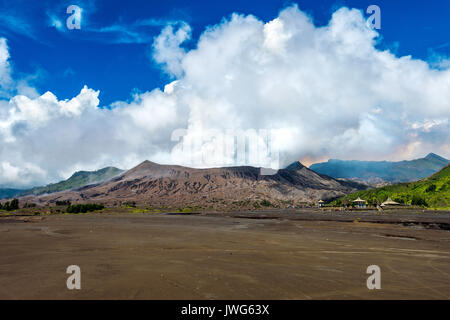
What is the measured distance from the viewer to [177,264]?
16203mm

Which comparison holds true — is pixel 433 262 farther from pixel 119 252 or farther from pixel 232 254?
pixel 119 252

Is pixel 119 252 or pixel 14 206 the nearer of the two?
pixel 119 252

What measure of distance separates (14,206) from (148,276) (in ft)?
501
